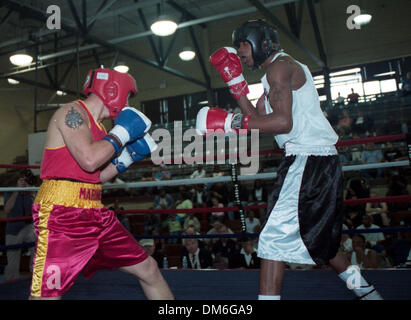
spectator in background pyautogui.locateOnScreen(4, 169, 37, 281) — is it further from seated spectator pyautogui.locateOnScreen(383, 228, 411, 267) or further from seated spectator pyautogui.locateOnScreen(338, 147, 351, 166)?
seated spectator pyautogui.locateOnScreen(338, 147, 351, 166)

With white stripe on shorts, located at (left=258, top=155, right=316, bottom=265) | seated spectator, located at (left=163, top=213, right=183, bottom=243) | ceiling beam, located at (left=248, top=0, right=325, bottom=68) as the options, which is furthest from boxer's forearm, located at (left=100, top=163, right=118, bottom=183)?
ceiling beam, located at (left=248, top=0, right=325, bottom=68)

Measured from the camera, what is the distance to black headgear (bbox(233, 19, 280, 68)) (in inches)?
62.1

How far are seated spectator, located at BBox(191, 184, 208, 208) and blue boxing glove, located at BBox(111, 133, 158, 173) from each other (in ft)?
16.2

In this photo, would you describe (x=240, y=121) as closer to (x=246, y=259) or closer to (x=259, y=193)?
(x=246, y=259)

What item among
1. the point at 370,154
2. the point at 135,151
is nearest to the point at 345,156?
the point at 370,154

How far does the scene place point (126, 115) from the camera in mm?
1474

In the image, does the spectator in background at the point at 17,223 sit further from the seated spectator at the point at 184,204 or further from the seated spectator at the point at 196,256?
the seated spectator at the point at 184,204

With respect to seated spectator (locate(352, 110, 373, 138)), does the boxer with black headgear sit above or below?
below

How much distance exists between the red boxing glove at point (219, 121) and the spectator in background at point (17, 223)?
249cm

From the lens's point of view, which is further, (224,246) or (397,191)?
(397,191)

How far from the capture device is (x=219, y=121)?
1.48m

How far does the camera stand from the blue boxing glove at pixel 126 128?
1.40 m

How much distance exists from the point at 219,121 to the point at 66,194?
645 mm

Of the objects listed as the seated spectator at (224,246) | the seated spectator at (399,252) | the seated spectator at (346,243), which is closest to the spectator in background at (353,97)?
the seated spectator at (346,243)
